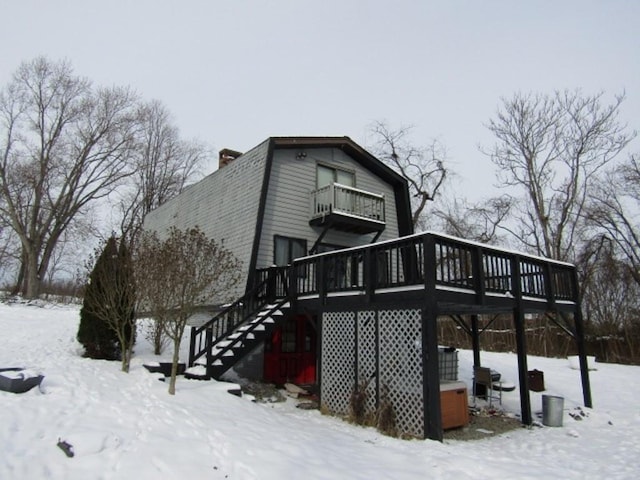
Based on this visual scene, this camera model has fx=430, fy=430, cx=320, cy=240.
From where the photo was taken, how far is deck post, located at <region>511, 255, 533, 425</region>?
9.24 metres

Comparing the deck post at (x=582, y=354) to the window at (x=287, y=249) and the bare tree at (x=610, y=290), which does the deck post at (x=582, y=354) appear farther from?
the bare tree at (x=610, y=290)

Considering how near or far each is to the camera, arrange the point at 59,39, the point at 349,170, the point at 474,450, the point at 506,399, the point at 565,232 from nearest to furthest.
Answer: the point at 474,450, the point at 59,39, the point at 506,399, the point at 349,170, the point at 565,232

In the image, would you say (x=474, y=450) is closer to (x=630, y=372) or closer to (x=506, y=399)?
(x=506, y=399)

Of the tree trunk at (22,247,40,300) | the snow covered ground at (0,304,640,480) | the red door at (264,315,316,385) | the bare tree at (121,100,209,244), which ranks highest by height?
the bare tree at (121,100,209,244)

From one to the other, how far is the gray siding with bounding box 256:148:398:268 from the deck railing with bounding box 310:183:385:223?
41 centimetres

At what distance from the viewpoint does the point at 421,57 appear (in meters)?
11.7

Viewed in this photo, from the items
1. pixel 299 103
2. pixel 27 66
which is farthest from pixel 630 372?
pixel 27 66

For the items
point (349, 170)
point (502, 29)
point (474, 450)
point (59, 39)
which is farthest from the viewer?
point (349, 170)

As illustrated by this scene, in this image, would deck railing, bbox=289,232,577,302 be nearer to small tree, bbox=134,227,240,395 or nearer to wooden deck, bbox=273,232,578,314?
wooden deck, bbox=273,232,578,314

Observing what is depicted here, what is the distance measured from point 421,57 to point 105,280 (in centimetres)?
993

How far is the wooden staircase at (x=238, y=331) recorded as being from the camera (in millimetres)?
9625

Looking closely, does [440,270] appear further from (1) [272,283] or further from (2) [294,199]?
(2) [294,199]

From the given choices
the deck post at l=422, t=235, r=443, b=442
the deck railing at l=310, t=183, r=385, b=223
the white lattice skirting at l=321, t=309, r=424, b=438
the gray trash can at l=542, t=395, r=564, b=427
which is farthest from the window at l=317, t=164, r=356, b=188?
the gray trash can at l=542, t=395, r=564, b=427

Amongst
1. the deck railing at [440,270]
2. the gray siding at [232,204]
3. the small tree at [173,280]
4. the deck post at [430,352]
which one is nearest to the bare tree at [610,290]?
the deck railing at [440,270]
